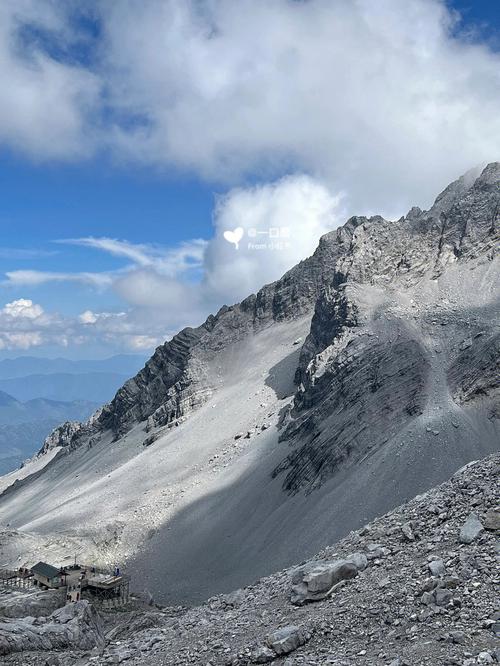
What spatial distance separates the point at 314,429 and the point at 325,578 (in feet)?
177

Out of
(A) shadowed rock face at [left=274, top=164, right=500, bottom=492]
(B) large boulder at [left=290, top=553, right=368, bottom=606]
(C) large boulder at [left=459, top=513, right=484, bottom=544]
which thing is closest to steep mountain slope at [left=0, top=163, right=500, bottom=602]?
(A) shadowed rock face at [left=274, top=164, right=500, bottom=492]

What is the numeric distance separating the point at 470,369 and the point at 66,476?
88.4 meters

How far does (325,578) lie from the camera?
26281 mm

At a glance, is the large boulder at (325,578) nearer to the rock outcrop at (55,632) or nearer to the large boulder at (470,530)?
the large boulder at (470,530)

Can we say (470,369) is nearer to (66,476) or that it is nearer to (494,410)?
(494,410)

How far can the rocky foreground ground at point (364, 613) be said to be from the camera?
19906 millimetres

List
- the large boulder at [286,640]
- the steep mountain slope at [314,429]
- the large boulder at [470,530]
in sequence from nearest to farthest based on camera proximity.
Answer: the large boulder at [286,640], the large boulder at [470,530], the steep mountain slope at [314,429]

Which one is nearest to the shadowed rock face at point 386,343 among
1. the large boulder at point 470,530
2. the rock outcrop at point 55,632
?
the rock outcrop at point 55,632

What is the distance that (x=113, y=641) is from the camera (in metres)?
32.5

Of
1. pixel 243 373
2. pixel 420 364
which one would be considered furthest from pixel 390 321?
pixel 243 373

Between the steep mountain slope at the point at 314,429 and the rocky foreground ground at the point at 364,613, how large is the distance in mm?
27383

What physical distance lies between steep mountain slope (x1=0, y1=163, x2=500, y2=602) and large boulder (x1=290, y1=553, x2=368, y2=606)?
3028cm

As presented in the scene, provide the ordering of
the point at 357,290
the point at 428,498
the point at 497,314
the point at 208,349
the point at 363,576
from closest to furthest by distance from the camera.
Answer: the point at 363,576, the point at 428,498, the point at 497,314, the point at 357,290, the point at 208,349

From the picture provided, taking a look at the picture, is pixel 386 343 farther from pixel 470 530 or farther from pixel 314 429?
pixel 470 530
